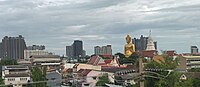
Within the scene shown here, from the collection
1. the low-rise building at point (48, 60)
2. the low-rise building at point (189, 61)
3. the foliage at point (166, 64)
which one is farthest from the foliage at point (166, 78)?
A: the low-rise building at point (48, 60)

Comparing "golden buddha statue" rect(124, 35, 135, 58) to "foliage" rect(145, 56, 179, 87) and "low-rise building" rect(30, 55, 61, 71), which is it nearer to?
"low-rise building" rect(30, 55, 61, 71)

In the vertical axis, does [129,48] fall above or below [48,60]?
above

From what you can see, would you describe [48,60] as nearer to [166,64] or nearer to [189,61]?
[189,61]

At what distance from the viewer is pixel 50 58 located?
115688 mm

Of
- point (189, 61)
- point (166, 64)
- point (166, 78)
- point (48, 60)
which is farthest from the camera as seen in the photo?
point (48, 60)

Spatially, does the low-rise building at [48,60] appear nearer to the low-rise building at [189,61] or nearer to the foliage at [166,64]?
the low-rise building at [189,61]

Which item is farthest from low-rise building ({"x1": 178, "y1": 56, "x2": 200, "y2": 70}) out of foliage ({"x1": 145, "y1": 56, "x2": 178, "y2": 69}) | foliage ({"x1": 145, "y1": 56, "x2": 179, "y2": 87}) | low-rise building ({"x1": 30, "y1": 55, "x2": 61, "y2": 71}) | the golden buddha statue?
foliage ({"x1": 145, "y1": 56, "x2": 179, "y2": 87})

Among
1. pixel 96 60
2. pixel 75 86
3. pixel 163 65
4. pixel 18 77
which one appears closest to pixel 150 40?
pixel 96 60

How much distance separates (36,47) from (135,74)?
595 ft

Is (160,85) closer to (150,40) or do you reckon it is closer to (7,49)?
(150,40)

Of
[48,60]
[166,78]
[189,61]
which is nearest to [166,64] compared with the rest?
[166,78]

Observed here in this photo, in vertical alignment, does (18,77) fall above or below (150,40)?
below

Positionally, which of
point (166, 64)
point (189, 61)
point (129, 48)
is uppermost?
point (129, 48)

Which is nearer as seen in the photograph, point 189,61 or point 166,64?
point 166,64
